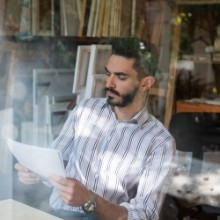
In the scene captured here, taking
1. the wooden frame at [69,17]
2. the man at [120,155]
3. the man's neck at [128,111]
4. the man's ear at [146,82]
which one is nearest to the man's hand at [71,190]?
the man at [120,155]

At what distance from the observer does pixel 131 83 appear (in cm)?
143

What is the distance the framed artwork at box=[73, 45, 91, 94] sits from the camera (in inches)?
68.8

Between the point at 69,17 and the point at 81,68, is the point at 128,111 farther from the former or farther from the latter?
the point at 69,17

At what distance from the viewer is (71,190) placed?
1.35 metres

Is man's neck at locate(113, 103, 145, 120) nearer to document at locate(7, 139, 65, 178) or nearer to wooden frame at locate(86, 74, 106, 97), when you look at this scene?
wooden frame at locate(86, 74, 106, 97)

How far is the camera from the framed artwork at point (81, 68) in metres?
1.75

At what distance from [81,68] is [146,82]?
14.2 inches

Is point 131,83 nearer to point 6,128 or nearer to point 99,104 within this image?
point 99,104

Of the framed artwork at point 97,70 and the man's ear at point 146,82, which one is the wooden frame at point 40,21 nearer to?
the framed artwork at point 97,70

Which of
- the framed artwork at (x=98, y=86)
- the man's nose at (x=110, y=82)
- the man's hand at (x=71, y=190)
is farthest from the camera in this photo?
the framed artwork at (x=98, y=86)

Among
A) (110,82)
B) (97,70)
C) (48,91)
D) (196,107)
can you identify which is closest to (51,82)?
(48,91)

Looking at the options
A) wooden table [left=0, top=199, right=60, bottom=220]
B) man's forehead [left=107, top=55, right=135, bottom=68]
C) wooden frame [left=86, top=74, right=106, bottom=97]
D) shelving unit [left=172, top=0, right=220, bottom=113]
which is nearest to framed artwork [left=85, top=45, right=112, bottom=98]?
wooden frame [left=86, top=74, right=106, bottom=97]

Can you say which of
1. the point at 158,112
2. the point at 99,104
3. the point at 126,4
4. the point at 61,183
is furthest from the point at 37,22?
the point at 61,183

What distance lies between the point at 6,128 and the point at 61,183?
21.2 inches
